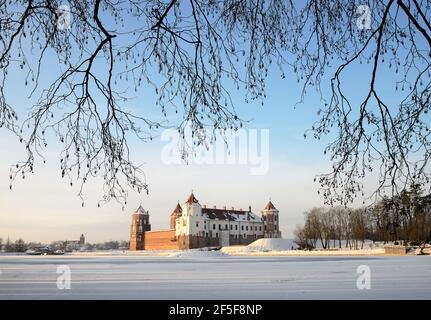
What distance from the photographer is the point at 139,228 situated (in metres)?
83.4

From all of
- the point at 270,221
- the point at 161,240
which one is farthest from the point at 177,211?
the point at 270,221

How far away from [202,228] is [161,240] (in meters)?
7.80

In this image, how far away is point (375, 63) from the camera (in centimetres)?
389

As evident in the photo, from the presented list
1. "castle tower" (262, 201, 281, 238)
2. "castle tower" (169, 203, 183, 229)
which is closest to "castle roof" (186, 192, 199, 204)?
"castle tower" (169, 203, 183, 229)

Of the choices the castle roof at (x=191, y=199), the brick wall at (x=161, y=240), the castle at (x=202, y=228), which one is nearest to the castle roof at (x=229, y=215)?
the castle at (x=202, y=228)

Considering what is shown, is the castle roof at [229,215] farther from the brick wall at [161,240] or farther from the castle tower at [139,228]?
the castle tower at [139,228]

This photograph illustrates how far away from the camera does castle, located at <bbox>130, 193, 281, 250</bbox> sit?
3127 inches

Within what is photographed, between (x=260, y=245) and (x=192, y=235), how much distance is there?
1502 cm

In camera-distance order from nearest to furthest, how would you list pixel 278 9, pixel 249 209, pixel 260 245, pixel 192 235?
pixel 278 9
pixel 260 245
pixel 192 235
pixel 249 209

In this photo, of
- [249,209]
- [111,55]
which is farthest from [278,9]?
[249,209]

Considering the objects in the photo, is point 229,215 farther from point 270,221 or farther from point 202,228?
point 202,228

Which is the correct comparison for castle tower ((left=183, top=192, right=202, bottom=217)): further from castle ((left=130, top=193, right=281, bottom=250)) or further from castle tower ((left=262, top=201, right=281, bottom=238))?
castle tower ((left=262, top=201, right=281, bottom=238))
